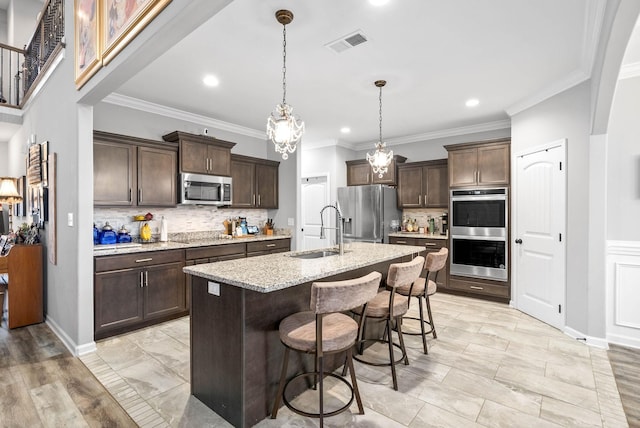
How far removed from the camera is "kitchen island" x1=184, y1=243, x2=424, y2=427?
1.86m

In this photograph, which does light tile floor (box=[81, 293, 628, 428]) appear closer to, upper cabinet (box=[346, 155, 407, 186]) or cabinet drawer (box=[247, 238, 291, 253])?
cabinet drawer (box=[247, 238, 291, 253])

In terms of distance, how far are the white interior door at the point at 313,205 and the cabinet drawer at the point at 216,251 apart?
2376 millimetres

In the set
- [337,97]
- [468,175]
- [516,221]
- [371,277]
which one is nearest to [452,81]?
[337,97]

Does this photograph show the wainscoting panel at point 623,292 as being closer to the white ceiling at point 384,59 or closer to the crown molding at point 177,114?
the white ceiling at point 384,59

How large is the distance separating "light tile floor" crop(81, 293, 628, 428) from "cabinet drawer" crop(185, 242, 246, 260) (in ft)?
2.83

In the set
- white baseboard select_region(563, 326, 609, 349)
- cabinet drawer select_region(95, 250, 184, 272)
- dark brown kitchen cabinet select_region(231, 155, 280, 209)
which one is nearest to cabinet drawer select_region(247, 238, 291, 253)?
dark brown kitchen cabinet select_region(231, 155, 280, 209)

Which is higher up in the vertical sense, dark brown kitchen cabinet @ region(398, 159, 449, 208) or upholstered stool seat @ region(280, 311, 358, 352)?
dark brown kitchen cabinet @ region(398, 159, 449, 208)

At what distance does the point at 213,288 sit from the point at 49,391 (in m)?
1.55

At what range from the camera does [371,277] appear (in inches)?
74.3

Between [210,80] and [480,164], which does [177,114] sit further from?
[480,164]

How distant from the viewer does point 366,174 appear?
6238mm

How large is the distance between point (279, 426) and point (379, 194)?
4235 millimetres

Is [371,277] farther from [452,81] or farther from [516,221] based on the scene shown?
[516,221]

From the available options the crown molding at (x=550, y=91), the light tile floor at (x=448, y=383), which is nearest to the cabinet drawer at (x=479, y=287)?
the light tile floor at (x=448, y=383)
